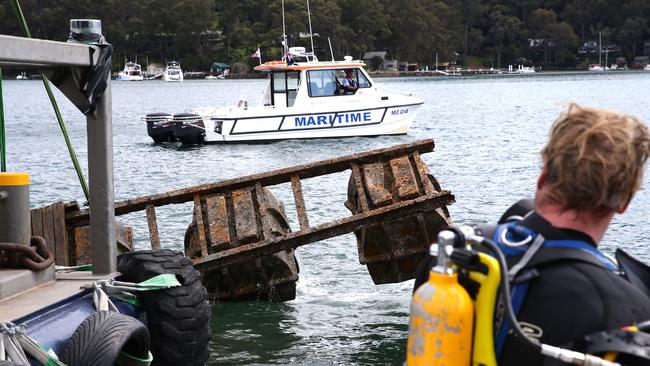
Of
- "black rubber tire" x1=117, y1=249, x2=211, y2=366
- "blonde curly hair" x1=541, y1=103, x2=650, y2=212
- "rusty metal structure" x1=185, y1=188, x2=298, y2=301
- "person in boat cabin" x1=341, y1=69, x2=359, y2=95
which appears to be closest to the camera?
"blonde curly hair" x1=541, y1=103, x2=650, y2=212

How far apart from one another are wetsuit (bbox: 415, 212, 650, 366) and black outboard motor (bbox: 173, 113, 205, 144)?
44726 mm

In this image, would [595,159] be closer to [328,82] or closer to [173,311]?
[173,311]

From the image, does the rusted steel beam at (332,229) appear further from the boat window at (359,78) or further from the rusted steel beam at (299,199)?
the boat window at (359,78)

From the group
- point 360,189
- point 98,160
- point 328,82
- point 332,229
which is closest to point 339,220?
point 332,229

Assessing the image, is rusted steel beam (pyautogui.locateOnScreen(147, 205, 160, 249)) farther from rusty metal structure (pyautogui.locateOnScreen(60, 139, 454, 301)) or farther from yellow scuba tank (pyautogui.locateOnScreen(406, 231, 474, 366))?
Result: yellow scuba tank (pyautogui.locateOnScreen(406, 231, 474, 366))

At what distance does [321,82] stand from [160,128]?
869cm

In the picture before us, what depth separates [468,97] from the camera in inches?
5118

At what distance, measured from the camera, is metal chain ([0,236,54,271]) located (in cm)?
739

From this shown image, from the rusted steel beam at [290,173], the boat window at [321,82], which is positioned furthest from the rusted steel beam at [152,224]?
the boat window at [321,82]

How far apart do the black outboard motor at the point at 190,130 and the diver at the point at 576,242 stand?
44.7 metres

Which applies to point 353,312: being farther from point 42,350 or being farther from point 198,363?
point 42,350

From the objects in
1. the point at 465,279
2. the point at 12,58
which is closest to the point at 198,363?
the point at 12,58

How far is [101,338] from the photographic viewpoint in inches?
269

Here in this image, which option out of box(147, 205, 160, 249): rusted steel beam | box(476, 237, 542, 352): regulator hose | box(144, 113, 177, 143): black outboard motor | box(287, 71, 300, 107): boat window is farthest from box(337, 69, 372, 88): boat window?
box(476, 237, 542, 352): regulator hose
